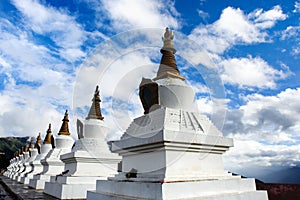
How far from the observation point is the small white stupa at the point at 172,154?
5141mm

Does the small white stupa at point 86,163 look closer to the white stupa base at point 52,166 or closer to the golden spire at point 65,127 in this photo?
the white stupa base at point 52,166

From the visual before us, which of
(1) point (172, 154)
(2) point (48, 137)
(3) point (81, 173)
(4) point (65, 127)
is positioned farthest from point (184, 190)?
(2) point (48, 137)

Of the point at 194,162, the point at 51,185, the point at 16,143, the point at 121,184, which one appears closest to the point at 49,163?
the point at 51,185

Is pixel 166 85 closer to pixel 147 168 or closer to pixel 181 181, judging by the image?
pixel 147 168

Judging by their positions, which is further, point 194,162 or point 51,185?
point 51,185

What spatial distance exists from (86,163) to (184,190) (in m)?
5.87

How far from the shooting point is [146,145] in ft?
18.7

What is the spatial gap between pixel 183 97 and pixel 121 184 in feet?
9.10

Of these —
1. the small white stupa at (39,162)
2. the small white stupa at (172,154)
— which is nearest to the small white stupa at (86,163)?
the small white stupa at (172,154)

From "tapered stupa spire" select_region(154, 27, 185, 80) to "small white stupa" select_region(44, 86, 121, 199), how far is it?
454 cm

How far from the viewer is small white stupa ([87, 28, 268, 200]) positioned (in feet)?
16.9

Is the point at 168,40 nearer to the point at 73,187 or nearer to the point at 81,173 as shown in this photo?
the point at 81,173

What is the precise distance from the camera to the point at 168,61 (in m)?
7.65

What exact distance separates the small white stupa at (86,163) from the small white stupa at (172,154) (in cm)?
258
